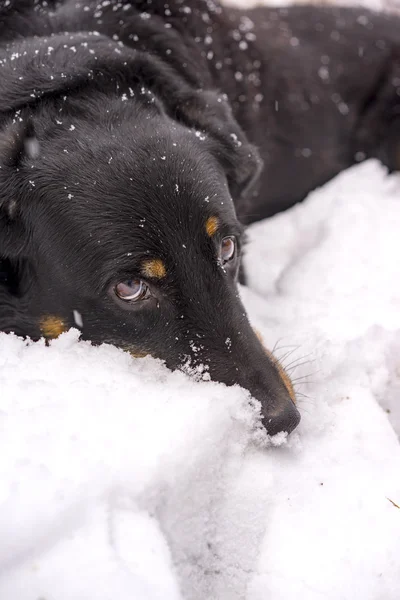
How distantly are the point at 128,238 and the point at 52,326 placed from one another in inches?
21.9

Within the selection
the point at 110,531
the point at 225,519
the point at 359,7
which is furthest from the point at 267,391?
the point at 359,7

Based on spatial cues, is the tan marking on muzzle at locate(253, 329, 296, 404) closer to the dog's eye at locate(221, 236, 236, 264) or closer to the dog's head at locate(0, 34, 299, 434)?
the dog's head at locate(0, 34, 299, 434)

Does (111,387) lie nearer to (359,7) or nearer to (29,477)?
(29,477)

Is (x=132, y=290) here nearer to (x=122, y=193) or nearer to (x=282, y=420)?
(x=122, y=193)

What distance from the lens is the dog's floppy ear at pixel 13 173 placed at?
2.34 m

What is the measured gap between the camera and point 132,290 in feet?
7.57

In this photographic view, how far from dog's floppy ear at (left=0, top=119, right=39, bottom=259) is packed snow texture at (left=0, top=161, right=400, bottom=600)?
0.41m

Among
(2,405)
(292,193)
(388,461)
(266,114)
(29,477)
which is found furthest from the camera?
(292,193)

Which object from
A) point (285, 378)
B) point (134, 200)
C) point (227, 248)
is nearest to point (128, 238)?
point (134, 200)

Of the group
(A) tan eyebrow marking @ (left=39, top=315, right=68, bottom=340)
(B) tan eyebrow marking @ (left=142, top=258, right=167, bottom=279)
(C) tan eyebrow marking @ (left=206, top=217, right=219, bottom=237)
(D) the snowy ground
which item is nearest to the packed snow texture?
(D) the snowy ground

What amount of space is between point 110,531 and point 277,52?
3.28m

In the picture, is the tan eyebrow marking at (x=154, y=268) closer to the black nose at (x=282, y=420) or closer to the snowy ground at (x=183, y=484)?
the snowy ground at (x=183, y=484)

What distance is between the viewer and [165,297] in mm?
2314

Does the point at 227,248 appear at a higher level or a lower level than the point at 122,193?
lower
